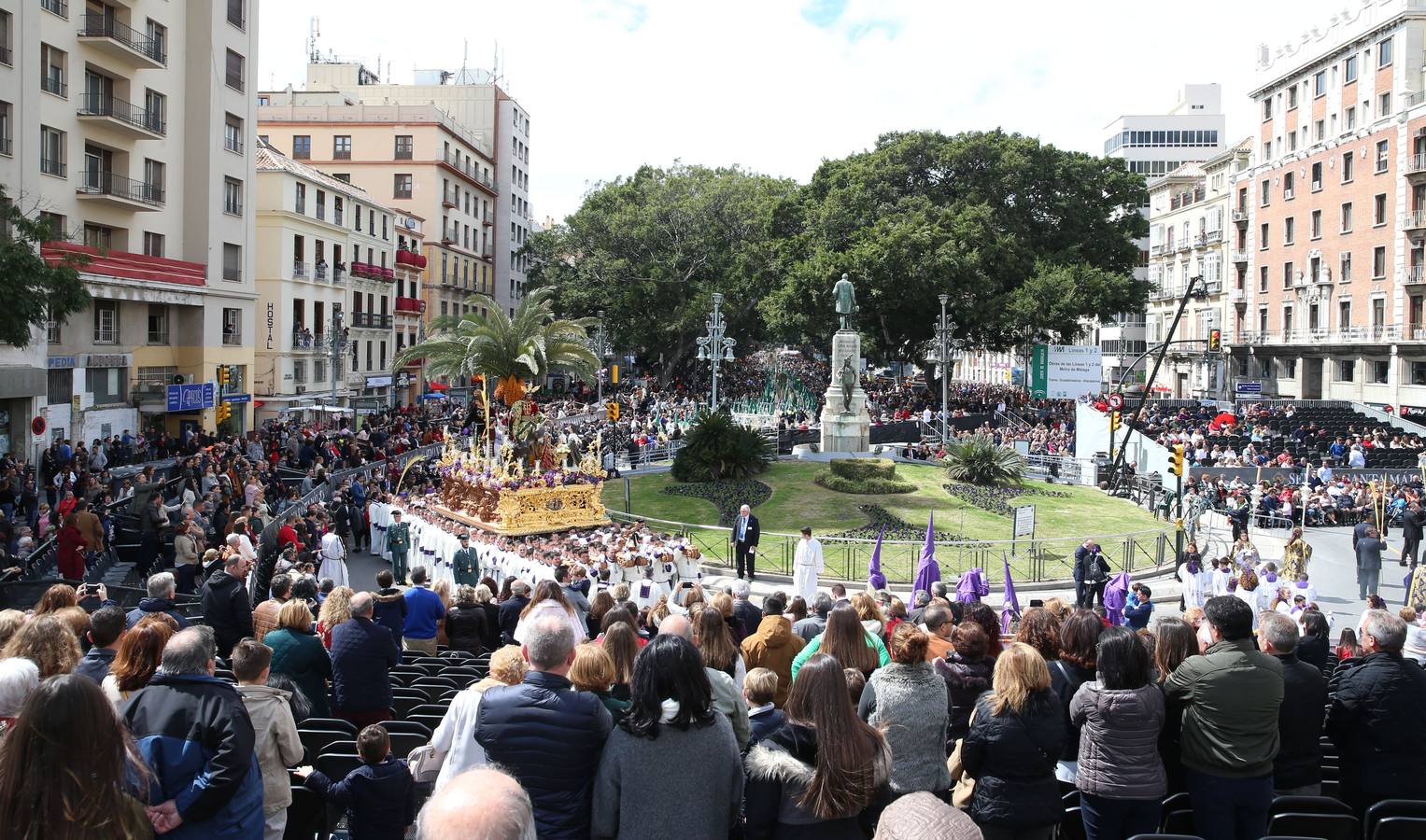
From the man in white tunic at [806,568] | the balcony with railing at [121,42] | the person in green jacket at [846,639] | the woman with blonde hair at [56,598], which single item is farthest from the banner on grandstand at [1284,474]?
the balcony with railing at [121,42]

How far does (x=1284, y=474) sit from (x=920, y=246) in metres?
20.0

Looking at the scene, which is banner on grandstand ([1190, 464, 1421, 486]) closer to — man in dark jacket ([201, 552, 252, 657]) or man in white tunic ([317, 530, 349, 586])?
man in white tunic ([317, 530, 349, 586])

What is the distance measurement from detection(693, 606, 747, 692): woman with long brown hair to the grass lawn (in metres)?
16.1

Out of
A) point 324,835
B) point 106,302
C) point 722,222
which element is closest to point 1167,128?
point 722,222

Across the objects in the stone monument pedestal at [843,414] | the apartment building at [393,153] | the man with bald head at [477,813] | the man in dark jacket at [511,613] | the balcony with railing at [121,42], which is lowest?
the man in dark jacket at [511,613]

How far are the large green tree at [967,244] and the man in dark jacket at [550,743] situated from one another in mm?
44478

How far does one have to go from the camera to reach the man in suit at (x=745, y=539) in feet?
69.5

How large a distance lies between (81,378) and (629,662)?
3273 centimetres

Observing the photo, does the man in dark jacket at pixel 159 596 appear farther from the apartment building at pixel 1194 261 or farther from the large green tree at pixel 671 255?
the apartment building at pixel 1194 261

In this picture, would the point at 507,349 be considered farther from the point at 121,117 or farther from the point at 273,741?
the point at 273,741

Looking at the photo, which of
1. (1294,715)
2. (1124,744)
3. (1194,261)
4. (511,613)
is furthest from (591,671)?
(1194,261)

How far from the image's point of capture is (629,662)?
5.95 metres

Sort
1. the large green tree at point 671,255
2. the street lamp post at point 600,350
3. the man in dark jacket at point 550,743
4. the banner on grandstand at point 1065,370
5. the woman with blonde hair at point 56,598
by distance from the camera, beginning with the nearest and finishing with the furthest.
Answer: the man in dark jacket at point 550,743 < the woman with blonde hair at point 56,598 < the banner on grandstand at point 1065,370 < the street lamp post at point 600,350 < the large green tree at point 671,255

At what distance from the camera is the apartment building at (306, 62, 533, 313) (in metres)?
75.1
